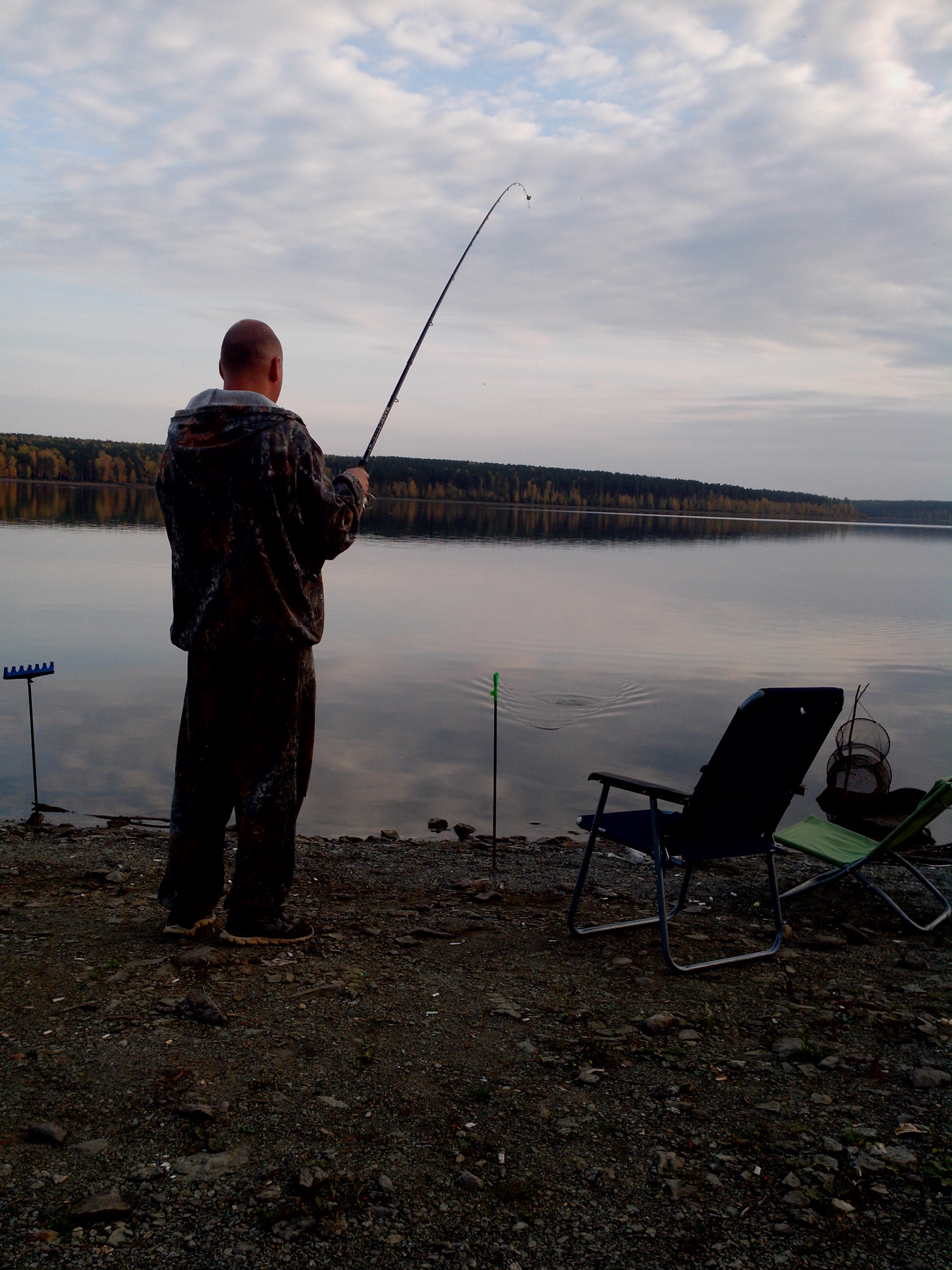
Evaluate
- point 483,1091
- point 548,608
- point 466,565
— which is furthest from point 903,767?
point 466,565

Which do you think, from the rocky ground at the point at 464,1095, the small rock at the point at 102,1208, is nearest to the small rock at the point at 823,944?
the rocky ground at the point at 464,1095

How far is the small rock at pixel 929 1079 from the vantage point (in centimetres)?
316

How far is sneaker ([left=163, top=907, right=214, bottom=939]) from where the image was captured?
4.12 metres

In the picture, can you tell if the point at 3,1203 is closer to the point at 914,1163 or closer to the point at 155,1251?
the point at 155,1251

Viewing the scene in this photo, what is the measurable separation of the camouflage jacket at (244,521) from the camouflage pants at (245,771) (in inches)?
7.0

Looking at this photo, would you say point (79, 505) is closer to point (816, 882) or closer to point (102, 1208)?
point (816, 882)

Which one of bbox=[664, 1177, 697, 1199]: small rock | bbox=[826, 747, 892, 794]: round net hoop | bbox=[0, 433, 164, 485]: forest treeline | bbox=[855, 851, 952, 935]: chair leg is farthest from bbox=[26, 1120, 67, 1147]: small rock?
bbox=[0, 433, 164, 485]: forest treeline

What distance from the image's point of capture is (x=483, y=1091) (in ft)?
10.00

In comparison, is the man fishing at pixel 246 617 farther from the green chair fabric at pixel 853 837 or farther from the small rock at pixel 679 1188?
the green chair fabric at pixel 853 837

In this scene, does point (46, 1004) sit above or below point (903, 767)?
above

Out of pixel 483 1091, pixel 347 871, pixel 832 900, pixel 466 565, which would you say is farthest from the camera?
pixel 466 565

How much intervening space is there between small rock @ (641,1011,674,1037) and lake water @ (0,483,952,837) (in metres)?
4.26

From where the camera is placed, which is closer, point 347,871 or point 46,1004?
point 46,1004

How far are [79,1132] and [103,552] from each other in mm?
33291
